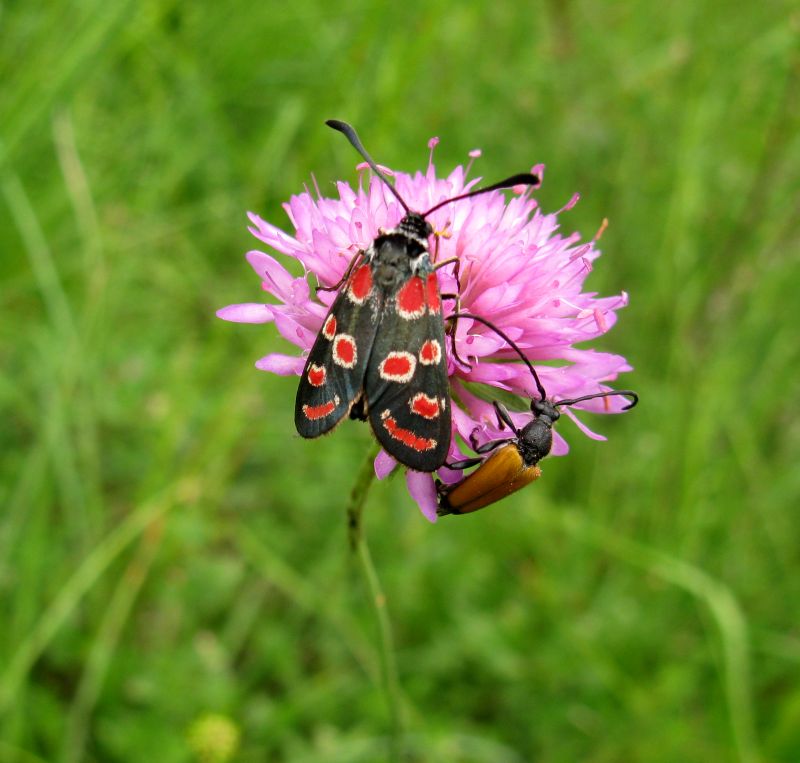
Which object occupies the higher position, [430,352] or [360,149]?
[360,149]

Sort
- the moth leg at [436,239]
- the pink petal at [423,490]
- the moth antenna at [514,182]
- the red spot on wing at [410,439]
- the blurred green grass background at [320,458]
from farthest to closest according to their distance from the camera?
the blurred green grass background at [320,458] → the moth leg at [436,239] → the moth antenna at [514,182] → the pink petal at [423,490] → the red spot on wing at [410,439]

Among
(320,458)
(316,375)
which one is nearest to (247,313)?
(316,375)

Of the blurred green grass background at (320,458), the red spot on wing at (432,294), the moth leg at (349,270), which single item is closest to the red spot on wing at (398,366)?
the red spot on wing at (432,294)

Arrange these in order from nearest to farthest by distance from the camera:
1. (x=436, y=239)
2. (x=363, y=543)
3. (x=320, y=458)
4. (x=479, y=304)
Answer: (x=363, y=543) < (x=479, y=304) < (x=436, y=239) < (x=320, y=458)

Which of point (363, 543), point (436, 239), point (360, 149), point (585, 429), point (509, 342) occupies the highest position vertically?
point (360, 149)

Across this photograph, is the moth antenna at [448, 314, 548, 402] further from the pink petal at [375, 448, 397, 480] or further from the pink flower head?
the pink petal at [375, 448, 397, 480]

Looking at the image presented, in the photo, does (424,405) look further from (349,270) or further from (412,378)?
(349,270)

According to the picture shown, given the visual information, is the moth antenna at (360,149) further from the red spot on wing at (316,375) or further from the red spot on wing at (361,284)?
the red spot on wing at (316,375)
